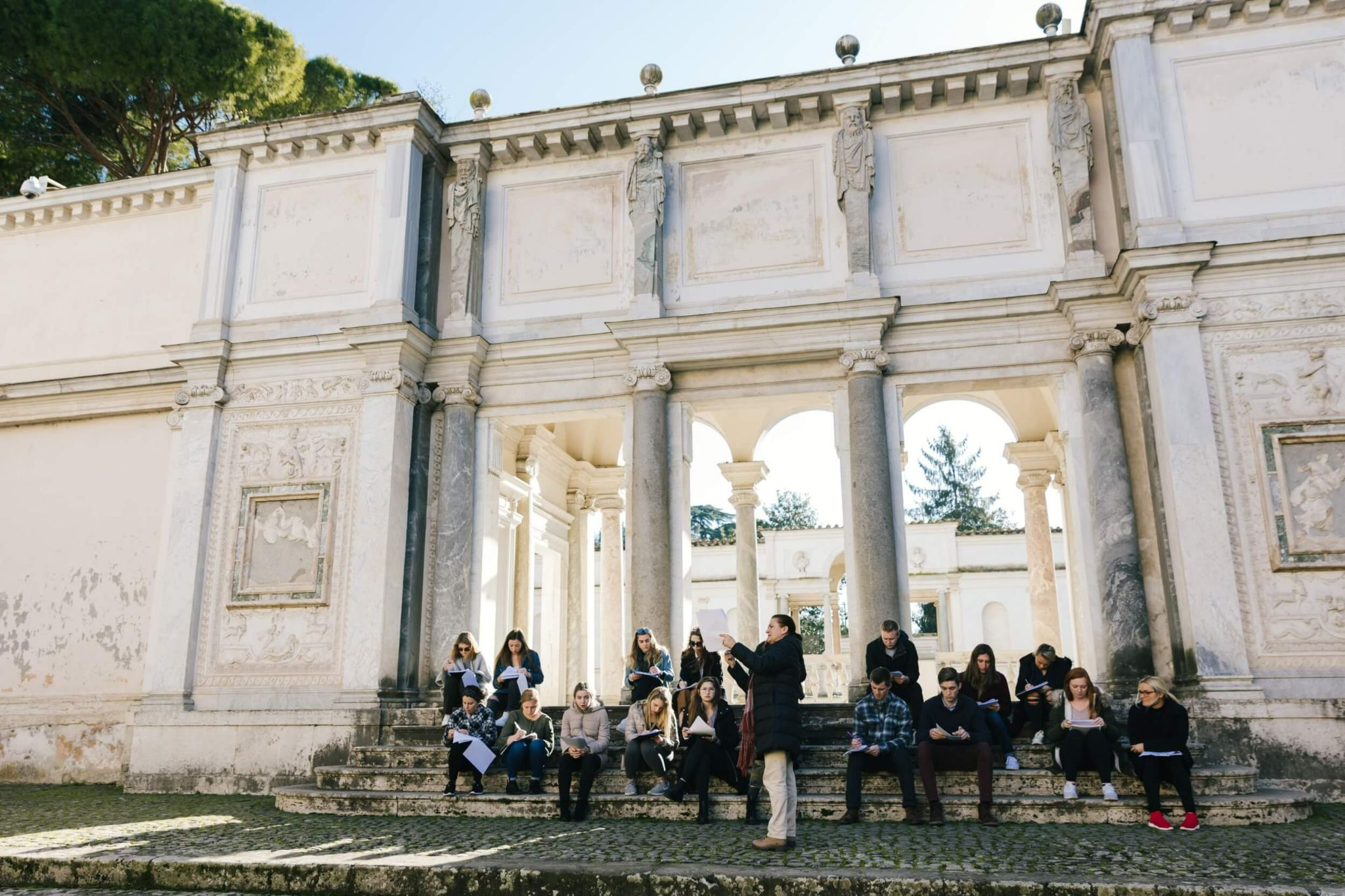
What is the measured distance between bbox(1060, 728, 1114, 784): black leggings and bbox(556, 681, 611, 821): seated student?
149 inches

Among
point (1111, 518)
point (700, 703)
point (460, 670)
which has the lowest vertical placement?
point (700, 703)

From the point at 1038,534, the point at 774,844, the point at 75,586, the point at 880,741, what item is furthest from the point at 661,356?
the point at 75,586

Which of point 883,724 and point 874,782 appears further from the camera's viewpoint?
point 874,782

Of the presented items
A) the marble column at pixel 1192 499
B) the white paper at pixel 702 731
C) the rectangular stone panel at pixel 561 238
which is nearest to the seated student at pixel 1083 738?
the marble column at pixel 1192 499

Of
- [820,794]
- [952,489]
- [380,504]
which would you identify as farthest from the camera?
[952,489]

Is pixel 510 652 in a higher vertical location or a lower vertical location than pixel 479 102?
lower

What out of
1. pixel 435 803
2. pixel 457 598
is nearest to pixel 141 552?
pixel 457 598

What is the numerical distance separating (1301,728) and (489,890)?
7633 mm

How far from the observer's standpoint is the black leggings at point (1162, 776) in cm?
741

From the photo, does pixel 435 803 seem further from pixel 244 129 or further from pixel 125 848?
pixel 244 129

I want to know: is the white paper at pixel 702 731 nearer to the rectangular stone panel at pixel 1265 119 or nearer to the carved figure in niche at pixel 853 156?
the carved figure in niche at pixel 853 156

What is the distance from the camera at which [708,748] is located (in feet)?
27.0

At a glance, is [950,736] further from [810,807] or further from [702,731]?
[702,731]

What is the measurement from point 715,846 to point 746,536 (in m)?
9.41
